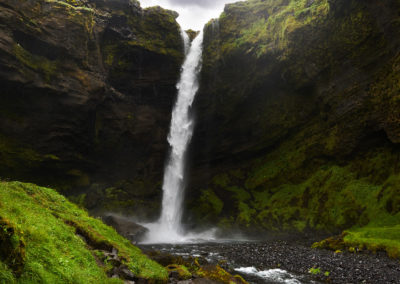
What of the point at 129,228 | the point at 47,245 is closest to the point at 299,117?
the point at 129,228

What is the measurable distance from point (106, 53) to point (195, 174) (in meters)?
28.8

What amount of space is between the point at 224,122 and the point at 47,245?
4593cm

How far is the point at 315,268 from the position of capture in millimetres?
17844

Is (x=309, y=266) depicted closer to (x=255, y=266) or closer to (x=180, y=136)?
(x=255, y=266)

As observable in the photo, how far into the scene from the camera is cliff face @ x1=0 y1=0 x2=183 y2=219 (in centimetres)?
3888

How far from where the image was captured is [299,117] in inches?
1788

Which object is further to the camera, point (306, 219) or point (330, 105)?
point (330, 105)

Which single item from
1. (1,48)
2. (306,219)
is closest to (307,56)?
(306,219)

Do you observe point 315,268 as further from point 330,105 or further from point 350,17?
point 350,17

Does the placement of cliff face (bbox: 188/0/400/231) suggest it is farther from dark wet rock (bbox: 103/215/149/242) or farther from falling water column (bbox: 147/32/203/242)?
dark wet rock (bbox: 103/215/149/242)

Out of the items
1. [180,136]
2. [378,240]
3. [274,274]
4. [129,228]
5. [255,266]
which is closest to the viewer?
[274,274]

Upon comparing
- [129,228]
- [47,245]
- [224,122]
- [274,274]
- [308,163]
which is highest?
[224,122]

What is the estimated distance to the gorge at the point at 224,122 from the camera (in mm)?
33375

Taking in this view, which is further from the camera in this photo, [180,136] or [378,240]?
[180,136]
